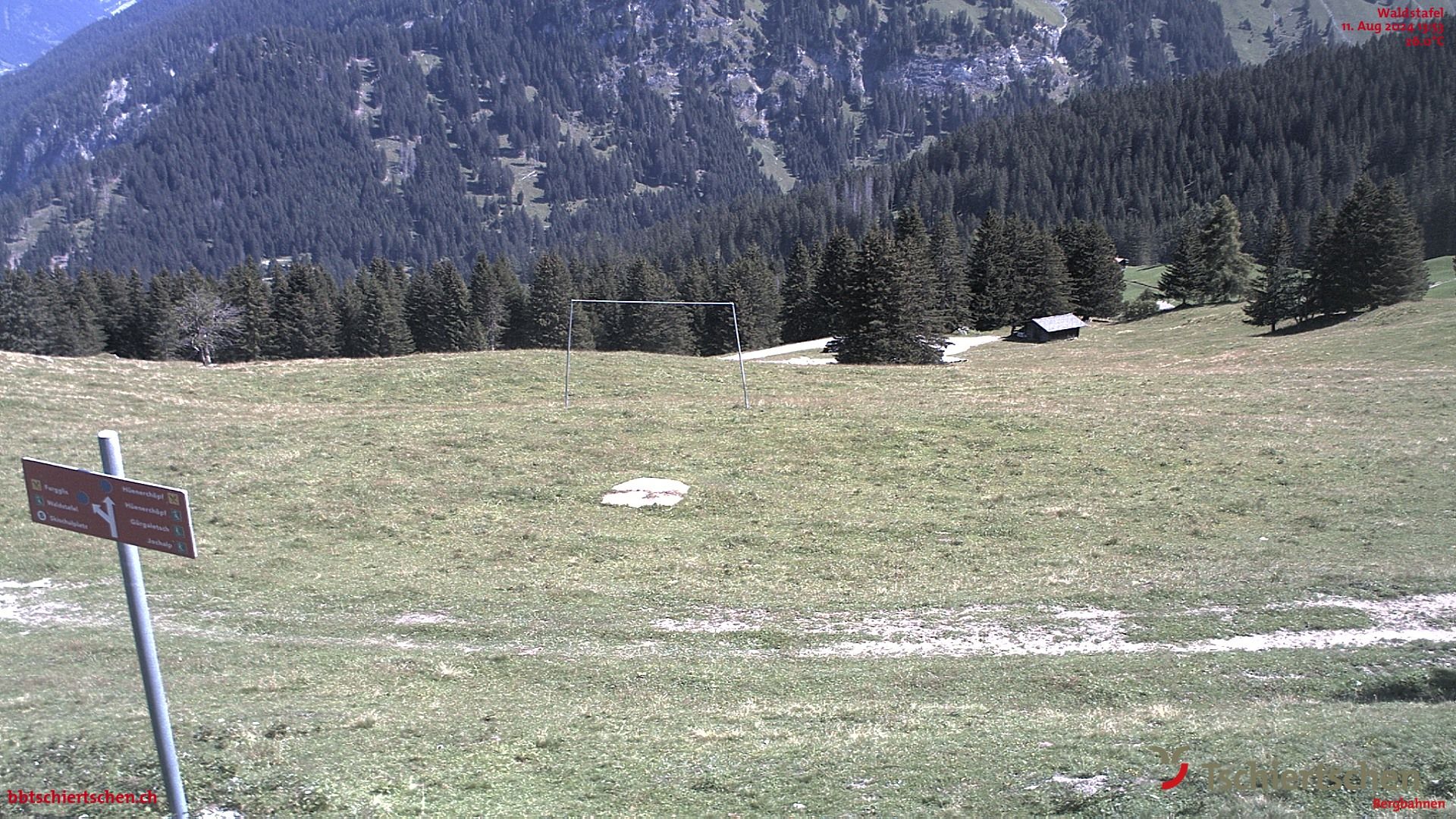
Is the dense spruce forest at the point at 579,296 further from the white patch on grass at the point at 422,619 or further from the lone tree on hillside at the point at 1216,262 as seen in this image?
the white patch on grass at the point at 422,619

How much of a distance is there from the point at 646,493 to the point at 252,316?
9267 centimetres

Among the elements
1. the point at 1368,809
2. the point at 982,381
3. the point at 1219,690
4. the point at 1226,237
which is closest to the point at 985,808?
the point at 1368,809

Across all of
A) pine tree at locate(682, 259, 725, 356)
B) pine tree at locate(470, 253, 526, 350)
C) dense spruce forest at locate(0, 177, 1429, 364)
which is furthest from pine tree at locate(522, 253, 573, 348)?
pine tree at locate(682, 259, 725, 356)

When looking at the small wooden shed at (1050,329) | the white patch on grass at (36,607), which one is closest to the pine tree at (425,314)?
the small wooden shed at (1050,329)

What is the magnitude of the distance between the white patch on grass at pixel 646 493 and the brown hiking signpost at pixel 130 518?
2042cm

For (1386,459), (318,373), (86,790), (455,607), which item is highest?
(318,373)

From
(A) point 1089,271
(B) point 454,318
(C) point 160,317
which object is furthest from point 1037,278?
(C) point 160,317

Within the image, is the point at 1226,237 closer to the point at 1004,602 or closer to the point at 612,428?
the point at 612,428

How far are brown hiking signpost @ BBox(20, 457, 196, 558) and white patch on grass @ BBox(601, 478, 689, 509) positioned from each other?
20748mm

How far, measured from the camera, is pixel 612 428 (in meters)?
38.1

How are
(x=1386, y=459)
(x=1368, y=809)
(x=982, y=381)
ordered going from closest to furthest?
(x=1368, y=809), (x=1386, y=459), (x=982, y=381)

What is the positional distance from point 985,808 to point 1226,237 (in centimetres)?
11212

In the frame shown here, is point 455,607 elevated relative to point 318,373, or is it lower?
lower

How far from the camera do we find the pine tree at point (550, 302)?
112000 mm
